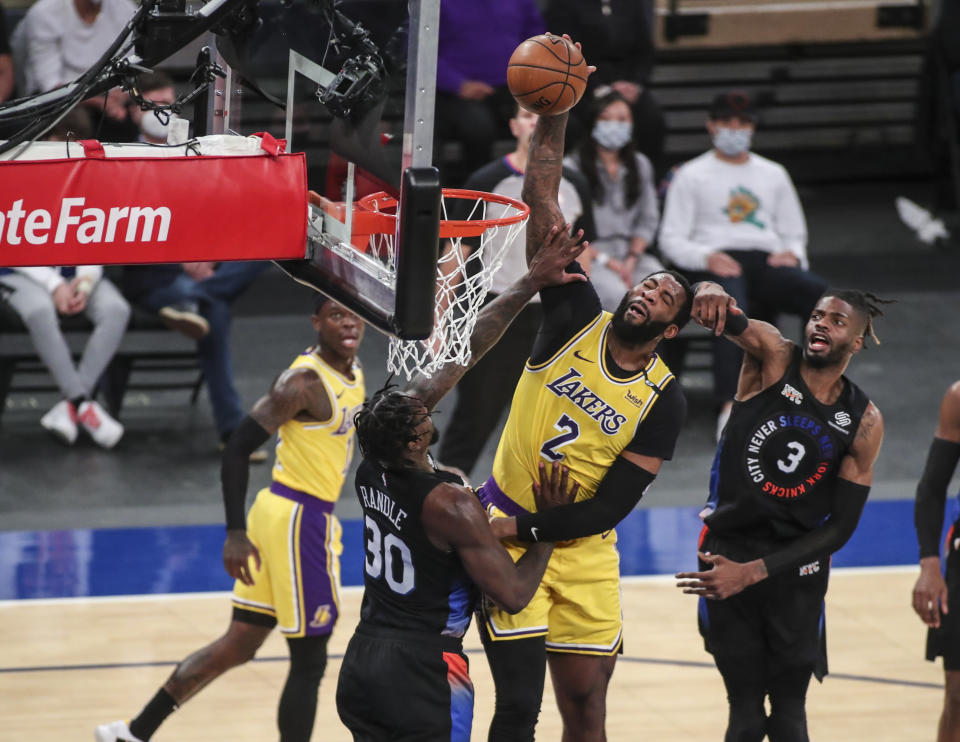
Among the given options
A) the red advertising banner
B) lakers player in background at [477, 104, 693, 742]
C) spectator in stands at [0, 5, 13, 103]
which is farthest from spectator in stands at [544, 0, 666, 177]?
the red advertising banner

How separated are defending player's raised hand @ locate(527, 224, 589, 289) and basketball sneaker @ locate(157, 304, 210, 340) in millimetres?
4220

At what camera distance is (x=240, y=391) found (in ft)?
31.6

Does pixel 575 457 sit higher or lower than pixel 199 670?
higher

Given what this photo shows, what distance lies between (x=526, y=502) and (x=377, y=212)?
4.19ft

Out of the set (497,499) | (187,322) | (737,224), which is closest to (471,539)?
(497,499)

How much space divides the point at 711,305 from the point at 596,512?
735mm

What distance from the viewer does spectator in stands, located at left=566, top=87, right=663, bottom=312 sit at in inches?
363

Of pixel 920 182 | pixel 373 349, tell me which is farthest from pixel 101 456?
pixel 920 182

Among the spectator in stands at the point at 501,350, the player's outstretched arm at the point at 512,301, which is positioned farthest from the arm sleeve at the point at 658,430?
the spectator in stands at the point at 501,350

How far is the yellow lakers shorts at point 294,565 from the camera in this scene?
5.49 metres

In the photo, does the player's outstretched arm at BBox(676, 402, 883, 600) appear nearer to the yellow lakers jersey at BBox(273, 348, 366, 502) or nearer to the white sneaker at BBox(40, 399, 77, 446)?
the yellow lakers jersey at BBox(273, 348, 366, 502)

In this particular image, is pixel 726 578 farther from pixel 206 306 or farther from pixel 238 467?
pixel 206 306

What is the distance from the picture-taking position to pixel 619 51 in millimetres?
10773

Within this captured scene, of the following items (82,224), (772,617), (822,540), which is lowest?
(772,617)
